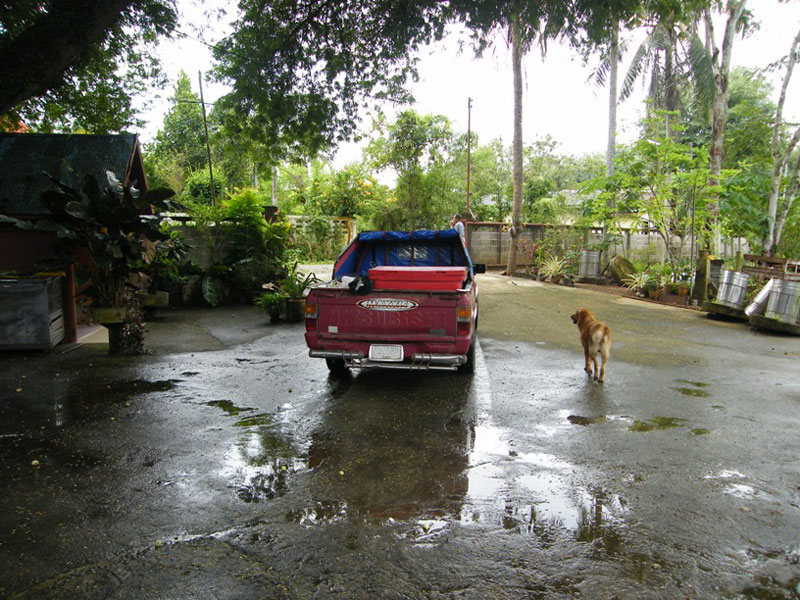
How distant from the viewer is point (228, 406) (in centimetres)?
520

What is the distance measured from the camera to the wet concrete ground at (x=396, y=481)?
2.56 meters

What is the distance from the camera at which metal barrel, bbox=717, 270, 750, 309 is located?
10.4m

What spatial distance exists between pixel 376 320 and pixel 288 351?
2620 mm

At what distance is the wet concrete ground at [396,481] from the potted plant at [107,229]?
0.90 m

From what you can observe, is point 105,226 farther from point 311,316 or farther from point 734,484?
point 734,484

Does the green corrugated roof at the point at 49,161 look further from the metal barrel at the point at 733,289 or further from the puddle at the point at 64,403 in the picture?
the metal barrel at the point at 733,289

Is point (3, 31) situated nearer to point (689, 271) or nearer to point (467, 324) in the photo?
point (467, 324)

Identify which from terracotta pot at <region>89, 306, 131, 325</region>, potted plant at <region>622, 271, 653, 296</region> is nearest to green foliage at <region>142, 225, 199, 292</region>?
terracotta pot at <region>89, 306, 131, 325</region>

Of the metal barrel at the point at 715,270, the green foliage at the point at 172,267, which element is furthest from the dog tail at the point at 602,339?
the metal barrel at the point at 715,270

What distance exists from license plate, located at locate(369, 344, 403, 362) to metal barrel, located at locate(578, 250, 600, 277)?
13.3 m

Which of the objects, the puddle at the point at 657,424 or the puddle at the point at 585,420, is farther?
the puddle at the point at 585,420

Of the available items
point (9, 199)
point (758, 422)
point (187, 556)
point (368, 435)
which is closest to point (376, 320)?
point (368, 435)

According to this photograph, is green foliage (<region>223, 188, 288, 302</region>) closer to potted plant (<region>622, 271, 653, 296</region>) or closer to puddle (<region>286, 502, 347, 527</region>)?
puddle (<region>286, 502, 347, 527</region>)

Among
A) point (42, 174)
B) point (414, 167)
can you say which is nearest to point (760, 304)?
point (42, 174)
